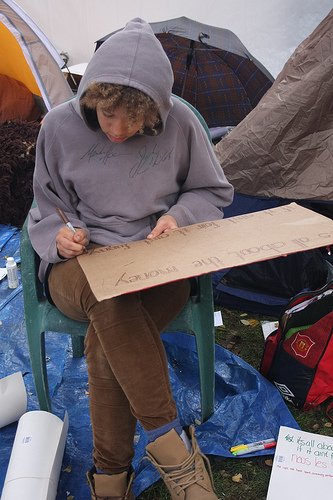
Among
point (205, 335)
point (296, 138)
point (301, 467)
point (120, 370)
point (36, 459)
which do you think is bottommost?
point (301, 467)

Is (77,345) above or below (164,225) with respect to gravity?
below

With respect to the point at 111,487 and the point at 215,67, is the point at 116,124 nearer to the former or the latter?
the point at 111,487

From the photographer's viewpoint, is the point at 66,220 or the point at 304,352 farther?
the point at 304,352

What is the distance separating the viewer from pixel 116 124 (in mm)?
1143

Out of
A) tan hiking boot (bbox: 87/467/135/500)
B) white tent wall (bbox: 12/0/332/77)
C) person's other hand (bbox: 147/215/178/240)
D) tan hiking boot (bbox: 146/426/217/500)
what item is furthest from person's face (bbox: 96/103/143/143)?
white tent wall (bbox: 12/0/332/77)

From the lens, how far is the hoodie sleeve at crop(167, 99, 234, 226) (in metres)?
1.31

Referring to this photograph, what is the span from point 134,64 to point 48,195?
43 cm

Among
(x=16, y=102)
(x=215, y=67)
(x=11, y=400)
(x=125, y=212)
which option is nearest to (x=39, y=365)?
(x=11, y=400)

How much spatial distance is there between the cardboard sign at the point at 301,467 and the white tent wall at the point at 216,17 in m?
3.87

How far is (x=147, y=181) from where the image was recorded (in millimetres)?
1296

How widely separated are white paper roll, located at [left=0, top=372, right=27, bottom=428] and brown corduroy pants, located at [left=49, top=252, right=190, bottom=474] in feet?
1.23

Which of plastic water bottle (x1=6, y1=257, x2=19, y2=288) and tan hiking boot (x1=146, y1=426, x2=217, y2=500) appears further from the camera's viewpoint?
plastic water bottle (x1=6, y1=257, x2=19, y2=288)

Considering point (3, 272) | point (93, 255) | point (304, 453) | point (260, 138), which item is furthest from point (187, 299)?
point (3, 272)
